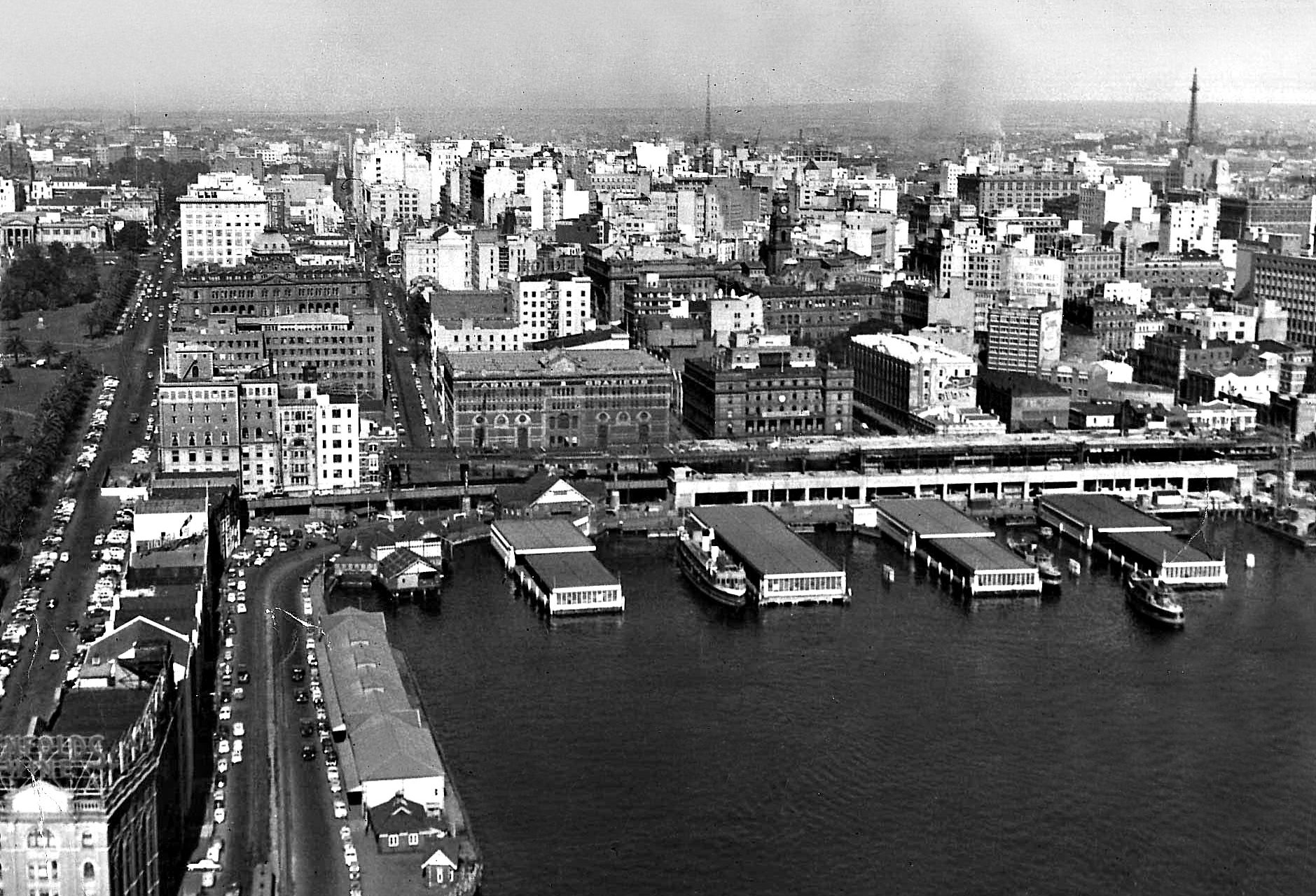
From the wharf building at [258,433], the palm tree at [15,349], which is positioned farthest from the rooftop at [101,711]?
the palm tree at [15,349]

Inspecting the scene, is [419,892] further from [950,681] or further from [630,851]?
[950,681]

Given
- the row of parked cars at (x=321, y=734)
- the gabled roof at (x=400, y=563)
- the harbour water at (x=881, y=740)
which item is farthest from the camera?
the gabled roof at (x=400, y=563)

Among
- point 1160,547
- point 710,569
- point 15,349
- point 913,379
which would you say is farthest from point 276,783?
point 15,349

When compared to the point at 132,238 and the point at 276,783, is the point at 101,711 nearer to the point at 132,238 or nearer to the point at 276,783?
the point at 276,783

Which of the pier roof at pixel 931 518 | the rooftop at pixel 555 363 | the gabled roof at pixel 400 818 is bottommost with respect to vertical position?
the gabled roof at pixel 400 818

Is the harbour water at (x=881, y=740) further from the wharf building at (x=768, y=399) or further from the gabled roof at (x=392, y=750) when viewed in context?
the wharf building at (x=768, y=399)

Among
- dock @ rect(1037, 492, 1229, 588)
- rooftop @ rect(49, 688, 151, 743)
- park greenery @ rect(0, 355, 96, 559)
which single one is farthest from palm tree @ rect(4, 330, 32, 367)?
rooftop @ rect(49, 688, 151, 743)
